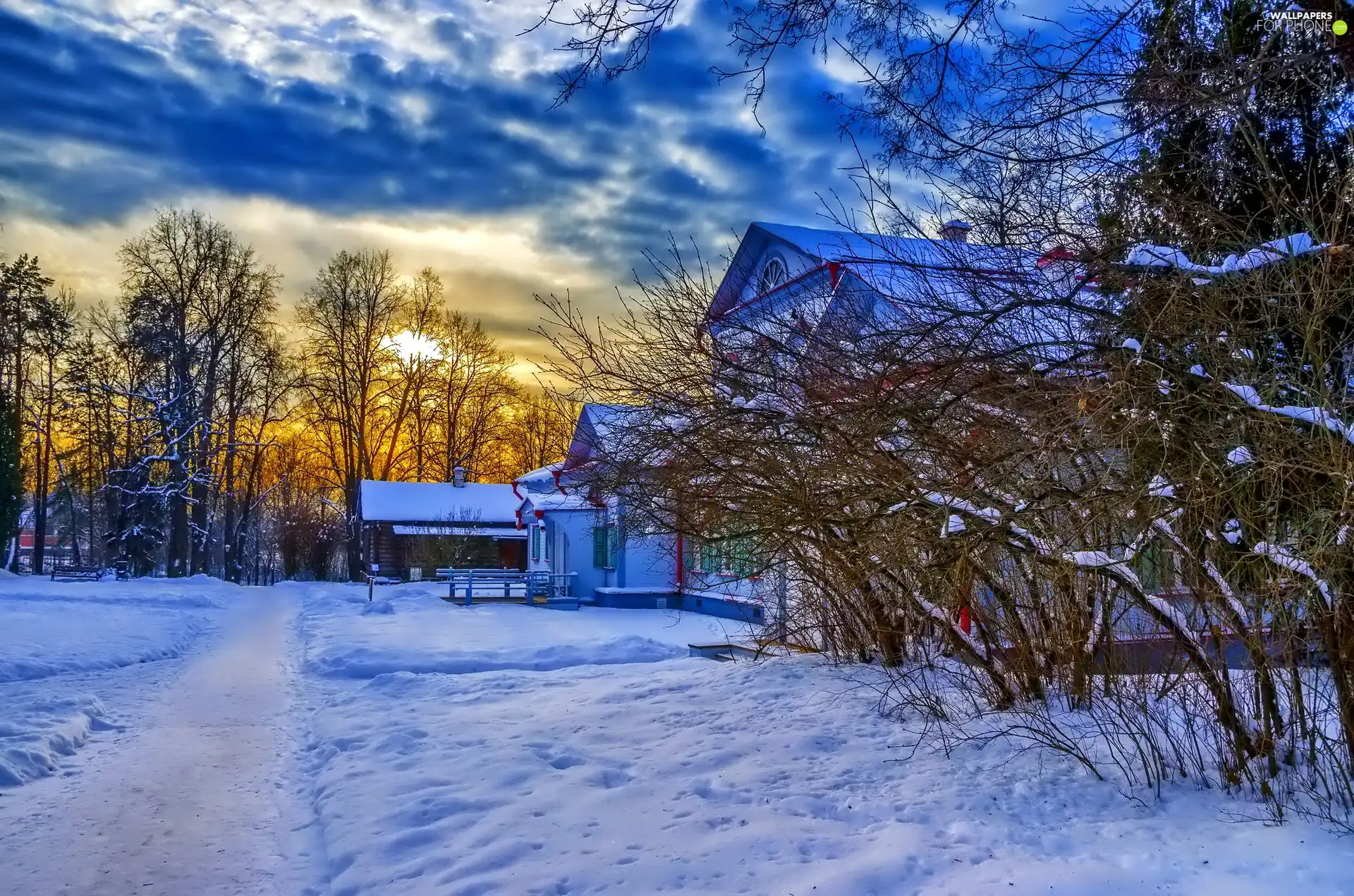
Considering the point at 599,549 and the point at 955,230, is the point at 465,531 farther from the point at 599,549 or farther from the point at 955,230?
the point at 955,230

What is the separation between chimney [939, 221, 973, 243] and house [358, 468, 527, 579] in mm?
29349

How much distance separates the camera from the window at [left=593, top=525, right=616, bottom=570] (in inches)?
1010

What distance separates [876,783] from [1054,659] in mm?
2063

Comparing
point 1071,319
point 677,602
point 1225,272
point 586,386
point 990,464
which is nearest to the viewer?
point 1225,272

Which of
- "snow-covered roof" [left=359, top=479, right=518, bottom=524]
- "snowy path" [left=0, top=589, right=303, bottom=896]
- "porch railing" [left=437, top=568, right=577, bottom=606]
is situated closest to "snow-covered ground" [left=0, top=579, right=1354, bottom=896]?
"snowy path" [left=0, top=589, right=303, bottom=896]

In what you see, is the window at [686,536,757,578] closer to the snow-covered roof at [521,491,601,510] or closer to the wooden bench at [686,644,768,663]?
the wooden bench at [686,644,768,663]

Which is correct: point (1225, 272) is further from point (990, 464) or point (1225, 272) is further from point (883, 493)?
point (883, 493)

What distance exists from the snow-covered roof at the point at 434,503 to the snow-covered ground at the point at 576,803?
25949 millimetres

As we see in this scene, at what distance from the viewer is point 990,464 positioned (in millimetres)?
5375

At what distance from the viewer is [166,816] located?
5656 millimetres

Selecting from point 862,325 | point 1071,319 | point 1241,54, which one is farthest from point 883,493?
point 1241,54

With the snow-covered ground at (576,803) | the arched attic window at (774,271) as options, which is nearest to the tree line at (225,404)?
the arched attic window at (774,271)

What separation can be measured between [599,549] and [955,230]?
68.5 ft

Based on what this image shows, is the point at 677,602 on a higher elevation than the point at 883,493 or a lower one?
lower
